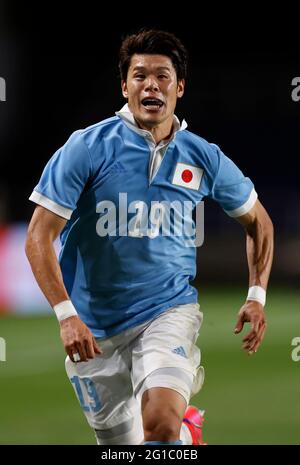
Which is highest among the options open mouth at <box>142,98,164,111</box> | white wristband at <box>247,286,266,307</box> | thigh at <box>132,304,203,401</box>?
open mouth at <box>142,98,164,111</box>

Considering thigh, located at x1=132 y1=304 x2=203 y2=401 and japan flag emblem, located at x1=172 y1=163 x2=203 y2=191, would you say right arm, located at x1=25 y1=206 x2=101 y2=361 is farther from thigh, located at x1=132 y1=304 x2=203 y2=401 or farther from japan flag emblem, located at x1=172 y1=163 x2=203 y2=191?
japan flag emblem, located at x1=172 y1=163 x2=203 y2=191

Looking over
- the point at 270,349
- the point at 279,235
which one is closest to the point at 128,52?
the point at 270,349

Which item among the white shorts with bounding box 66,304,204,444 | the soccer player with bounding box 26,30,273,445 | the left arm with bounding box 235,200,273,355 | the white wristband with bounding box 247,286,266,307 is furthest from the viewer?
the left arm with bounding box 235,200,273,355

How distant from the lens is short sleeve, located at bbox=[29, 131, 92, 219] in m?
4.30

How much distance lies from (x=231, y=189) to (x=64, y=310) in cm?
132

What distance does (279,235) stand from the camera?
2127 centimetres

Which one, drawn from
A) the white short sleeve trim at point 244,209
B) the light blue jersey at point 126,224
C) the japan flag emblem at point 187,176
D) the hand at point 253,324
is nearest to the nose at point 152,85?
the light blue jersey at point 126,224

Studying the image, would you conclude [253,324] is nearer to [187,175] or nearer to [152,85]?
[187,175]

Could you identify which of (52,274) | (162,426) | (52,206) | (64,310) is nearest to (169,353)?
(162,426)

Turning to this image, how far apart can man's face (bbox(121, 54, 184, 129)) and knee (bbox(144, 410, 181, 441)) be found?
1.50 m

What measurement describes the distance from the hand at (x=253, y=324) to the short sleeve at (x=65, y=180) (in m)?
1.04

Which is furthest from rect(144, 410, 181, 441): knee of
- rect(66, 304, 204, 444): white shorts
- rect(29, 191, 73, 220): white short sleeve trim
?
rect(29, 191, 73, 220): white short sleeve trim

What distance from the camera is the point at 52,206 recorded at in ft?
14.1

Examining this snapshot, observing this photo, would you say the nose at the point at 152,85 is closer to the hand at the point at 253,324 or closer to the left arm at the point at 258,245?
the left arm at the point at 258,245
